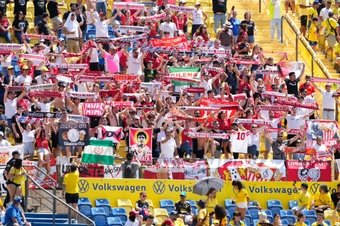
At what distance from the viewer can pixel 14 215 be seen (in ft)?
129

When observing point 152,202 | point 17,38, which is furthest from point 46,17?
point 152,202

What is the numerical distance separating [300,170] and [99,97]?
5.22 metres

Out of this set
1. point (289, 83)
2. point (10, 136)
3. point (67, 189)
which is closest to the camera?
point (67, 189)

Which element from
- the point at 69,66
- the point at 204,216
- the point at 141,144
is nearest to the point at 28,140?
the point at 141,144

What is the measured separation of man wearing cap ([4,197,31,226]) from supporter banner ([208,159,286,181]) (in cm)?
711

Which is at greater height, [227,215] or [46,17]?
[46,17]

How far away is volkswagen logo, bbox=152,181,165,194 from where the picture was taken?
1763 inches

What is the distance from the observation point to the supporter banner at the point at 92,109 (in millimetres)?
46531

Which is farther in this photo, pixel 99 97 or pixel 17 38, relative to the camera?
pixel 17 38

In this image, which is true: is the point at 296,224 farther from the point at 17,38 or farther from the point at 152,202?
the point at 17,38

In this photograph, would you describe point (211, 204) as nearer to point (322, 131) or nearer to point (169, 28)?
point (322, 131)

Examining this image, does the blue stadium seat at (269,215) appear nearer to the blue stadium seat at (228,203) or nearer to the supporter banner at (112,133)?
the blue stadium seat at (228,203)

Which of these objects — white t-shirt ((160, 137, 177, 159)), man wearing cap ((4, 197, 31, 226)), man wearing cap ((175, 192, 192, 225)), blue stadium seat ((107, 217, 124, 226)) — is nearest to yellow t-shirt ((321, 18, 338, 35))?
white t-shirt ((160, 137, 177, 159))

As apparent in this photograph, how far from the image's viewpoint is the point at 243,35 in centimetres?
5362
